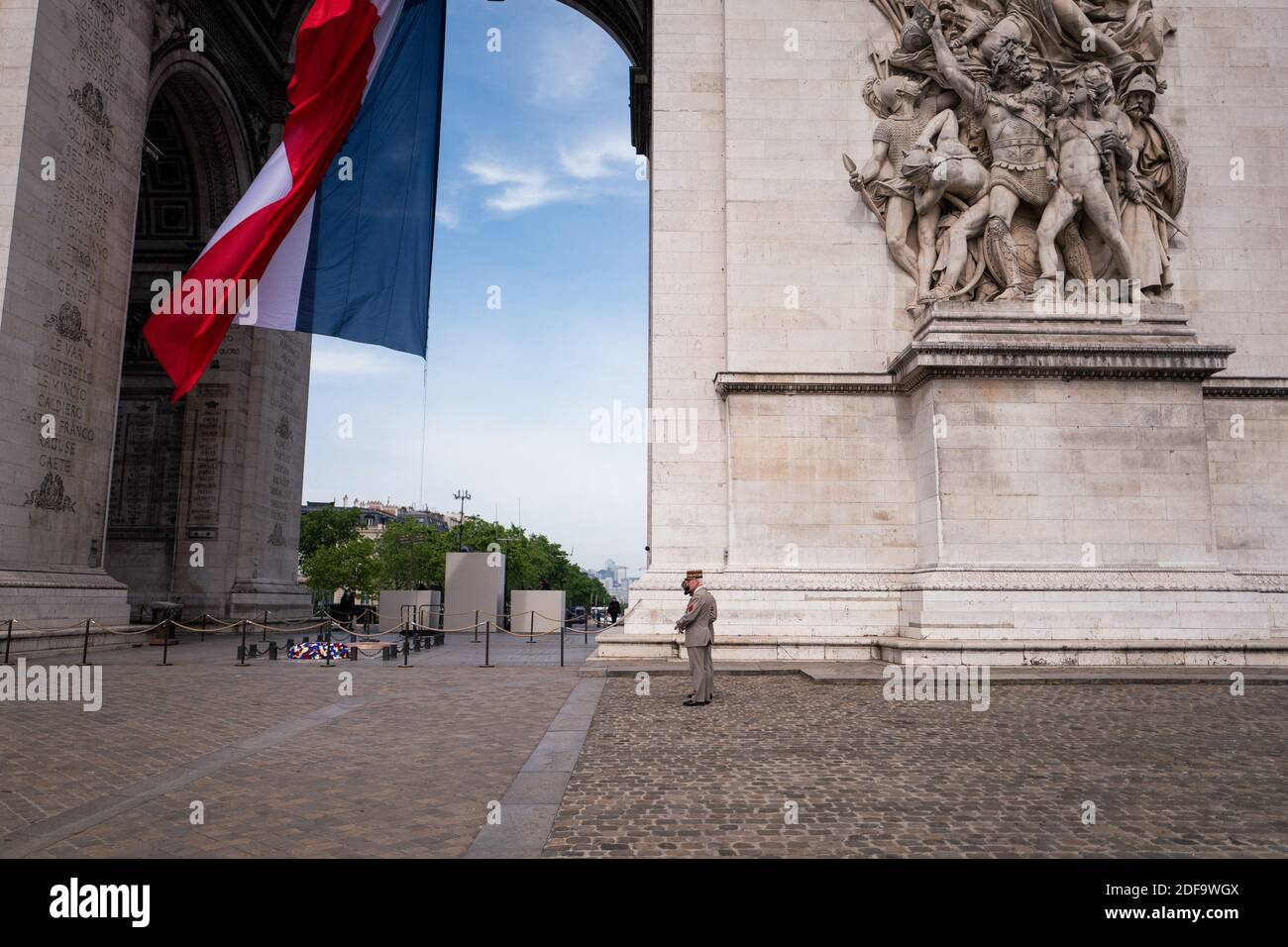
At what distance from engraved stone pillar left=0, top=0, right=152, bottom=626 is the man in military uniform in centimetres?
1385

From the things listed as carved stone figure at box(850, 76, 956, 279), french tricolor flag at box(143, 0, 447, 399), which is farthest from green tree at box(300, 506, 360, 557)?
carved stone figure at box(850, 76, 956, 279)

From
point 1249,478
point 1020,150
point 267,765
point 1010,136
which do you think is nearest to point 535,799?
point 267,765

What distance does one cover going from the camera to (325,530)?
104m

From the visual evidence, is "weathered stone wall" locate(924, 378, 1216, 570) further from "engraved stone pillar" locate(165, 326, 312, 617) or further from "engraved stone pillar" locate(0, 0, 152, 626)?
"engraved stone pillar" locate(165, 326, 312, 617)

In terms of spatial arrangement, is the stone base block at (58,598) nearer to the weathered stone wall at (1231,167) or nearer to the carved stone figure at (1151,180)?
the carved stone figure at (1151,180)

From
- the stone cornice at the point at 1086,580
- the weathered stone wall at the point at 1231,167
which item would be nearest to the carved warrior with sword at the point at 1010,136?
the weathered stone wall at the point at 1231,167

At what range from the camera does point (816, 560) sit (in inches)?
639

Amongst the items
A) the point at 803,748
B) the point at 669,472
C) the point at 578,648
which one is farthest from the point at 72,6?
the point at 803,748

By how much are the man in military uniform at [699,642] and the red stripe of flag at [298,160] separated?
8819 mm

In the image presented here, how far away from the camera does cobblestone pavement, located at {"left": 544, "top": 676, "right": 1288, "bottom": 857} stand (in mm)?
5535

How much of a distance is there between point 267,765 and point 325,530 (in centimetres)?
10243

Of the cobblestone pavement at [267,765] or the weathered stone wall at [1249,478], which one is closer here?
the cobblestone pavement at [267,765]

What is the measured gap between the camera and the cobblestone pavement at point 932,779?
5535mm
